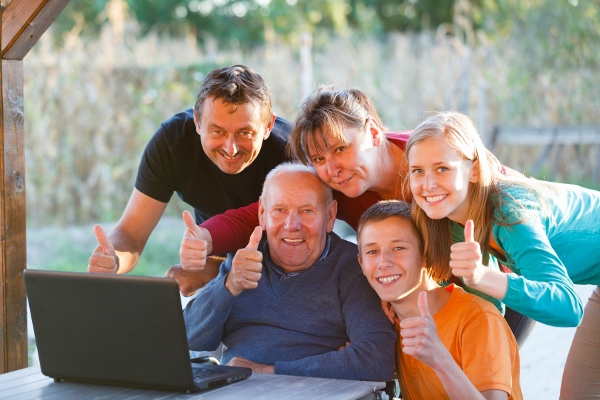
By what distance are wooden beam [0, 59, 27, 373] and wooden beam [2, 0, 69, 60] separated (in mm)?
73

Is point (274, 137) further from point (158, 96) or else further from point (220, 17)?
point (220, 17)

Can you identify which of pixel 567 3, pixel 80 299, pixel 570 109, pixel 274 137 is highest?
pixel 567 3

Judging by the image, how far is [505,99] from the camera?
393 inches

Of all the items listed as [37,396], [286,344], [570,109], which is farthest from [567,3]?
[37,396]

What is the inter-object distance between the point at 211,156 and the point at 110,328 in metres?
1.25

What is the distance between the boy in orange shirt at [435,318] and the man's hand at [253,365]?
41cm

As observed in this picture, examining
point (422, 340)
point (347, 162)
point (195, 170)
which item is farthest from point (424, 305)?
point (195, 170)

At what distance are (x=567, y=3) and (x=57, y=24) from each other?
33.3ft

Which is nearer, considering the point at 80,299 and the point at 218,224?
the point at 80,299

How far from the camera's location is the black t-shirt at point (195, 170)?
347 cm

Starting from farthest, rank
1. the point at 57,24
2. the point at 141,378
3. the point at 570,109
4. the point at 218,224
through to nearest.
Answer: the point at 57,24 < the point at 570,109 < the point at 218,224 < the point at 141,378

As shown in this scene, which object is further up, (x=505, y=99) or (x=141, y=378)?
(x=505, y=99)

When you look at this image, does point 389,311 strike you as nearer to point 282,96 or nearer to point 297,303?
point 297,303

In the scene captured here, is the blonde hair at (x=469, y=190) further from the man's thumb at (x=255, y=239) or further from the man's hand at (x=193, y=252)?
the man's hand at (x=193, y=252)
